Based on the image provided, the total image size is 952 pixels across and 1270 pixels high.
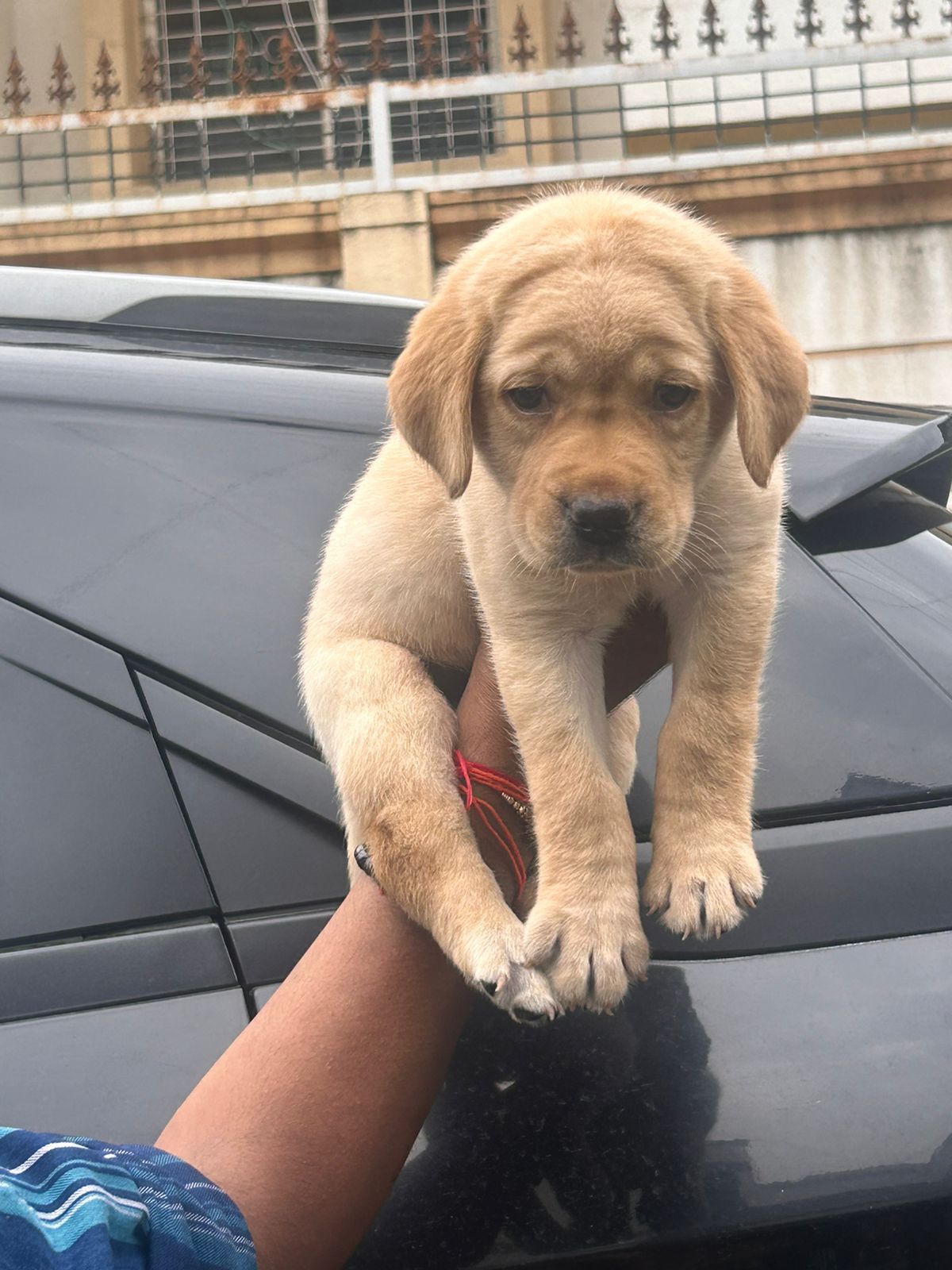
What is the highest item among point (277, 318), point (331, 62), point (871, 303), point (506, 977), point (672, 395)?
point (331, 62)

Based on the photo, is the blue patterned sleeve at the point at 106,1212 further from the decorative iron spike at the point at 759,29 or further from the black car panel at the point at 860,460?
the decorative iron spike at the point at 759,29

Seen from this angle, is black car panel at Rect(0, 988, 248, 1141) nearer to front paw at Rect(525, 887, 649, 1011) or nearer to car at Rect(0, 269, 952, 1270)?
car at Rect(0, 269, 952, 1270)

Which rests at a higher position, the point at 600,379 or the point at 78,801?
the point at 600,379

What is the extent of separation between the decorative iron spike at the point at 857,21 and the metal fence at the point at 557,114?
0.09ft

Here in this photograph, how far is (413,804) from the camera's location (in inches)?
77.1

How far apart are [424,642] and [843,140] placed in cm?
816

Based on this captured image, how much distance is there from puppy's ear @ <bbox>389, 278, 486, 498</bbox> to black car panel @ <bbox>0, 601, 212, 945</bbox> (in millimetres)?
595

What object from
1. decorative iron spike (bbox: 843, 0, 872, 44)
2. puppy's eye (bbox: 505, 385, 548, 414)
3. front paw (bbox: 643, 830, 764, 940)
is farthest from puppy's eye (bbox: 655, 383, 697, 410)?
decorative iron spike (bbox: 843, 0, 872, 44)

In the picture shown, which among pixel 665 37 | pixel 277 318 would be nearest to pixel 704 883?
pixel 277 318

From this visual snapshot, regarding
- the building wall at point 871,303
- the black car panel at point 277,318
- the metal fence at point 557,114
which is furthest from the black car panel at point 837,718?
the metal fence at point 557,114

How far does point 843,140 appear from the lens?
360 inches

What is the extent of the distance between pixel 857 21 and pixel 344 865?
9.32 metres

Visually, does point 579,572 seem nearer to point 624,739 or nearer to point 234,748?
point 624,739

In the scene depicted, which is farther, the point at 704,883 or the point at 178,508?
the point at 178,508
